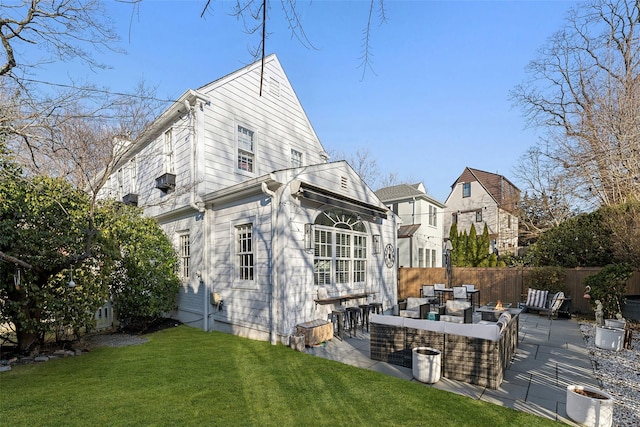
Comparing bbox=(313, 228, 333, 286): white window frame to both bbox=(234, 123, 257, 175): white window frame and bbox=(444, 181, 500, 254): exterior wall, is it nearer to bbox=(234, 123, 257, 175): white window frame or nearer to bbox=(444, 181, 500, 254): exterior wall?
bbox=(234, 123, 257, 175): white window frame

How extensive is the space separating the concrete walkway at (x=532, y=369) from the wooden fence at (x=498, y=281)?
12.5 ft

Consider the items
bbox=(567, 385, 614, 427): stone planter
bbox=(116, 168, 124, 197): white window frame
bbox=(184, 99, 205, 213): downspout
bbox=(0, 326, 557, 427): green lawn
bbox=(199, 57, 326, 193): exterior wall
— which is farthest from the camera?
bbox=(116, 168, 124, 197): white window frame

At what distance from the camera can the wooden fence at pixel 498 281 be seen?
36.6 feet

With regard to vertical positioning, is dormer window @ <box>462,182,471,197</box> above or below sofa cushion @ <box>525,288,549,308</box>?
above

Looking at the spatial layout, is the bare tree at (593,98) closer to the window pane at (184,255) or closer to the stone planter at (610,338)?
the stone planter at (610,338)

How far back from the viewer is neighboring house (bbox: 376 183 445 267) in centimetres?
1941

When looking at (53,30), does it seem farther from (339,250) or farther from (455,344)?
(455,344)

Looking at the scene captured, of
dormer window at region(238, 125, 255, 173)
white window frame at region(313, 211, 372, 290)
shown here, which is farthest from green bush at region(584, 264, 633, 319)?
dormer window at region(238, 125, 255, 173)

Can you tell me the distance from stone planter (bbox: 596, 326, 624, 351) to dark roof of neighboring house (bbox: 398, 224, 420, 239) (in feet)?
40.8

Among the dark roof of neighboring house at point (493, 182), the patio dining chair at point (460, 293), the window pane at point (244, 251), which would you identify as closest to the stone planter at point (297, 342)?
the window pane at point (244, 251)

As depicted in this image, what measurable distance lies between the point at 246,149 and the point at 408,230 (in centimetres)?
1282

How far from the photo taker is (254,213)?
737 cm

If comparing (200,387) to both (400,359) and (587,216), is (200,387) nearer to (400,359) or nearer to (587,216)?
(400,359)

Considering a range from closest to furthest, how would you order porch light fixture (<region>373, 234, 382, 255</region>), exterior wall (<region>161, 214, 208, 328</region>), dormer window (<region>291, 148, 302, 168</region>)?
exterior wall (<region>161, 214, 208, 328</region>)
porch light fixture (<region>373, 234, 382, 255</region>)
dormer window (<region>291, 148, 302, 168</region>)
